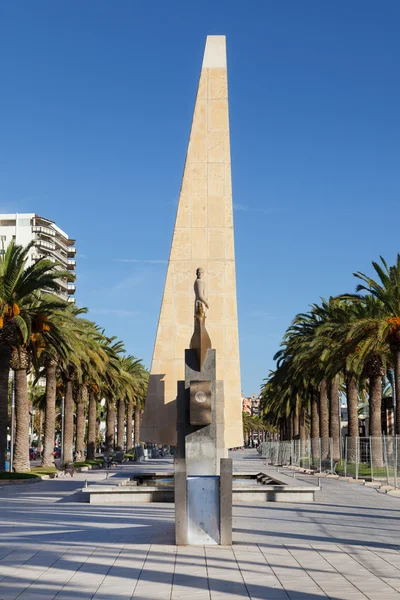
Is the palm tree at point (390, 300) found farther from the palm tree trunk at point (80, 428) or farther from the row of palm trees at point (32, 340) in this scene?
the palm tree trunk at point (80, 428)

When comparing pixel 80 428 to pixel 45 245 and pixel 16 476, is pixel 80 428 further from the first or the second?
pixel 45 245

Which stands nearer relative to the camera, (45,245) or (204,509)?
(204,509)

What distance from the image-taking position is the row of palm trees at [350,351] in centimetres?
3269

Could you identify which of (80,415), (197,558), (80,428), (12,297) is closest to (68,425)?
(80,415)

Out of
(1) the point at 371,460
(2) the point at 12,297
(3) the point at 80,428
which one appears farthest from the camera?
(3) the point at 80,428

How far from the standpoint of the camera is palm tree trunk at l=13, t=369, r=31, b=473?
3453cm

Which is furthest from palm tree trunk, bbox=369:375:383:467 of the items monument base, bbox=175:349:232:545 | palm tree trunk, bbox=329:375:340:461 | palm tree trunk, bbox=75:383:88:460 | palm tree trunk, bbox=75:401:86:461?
palm tree trunk, bbox=75:401:86:461

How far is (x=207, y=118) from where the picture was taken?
27141 mm

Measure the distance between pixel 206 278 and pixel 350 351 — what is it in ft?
36.5

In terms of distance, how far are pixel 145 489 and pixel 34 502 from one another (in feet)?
10.3

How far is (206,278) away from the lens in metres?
26.3

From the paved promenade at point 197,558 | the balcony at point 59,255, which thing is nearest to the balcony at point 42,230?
the balcony at point 59,255

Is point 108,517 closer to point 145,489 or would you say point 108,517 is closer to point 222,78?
point 145,489

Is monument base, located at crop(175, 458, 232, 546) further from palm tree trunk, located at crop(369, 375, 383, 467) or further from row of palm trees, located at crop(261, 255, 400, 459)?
palm tree trunk, located at crop(369, 375, 383, 467)
